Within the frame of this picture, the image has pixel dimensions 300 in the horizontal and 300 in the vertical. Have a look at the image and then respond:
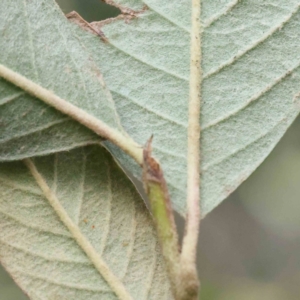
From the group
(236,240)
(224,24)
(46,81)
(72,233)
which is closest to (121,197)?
(72,233)

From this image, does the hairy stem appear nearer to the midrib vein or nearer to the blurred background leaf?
the midrib vein

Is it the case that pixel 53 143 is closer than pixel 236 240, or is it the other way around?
pixel 53 143

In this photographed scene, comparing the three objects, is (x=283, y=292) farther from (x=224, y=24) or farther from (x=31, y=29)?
(x=31, y=29)

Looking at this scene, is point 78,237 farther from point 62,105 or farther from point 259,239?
point 259,239

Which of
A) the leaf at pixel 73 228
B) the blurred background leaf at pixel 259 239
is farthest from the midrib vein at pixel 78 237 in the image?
the blurred background leaf at pixel 259 239

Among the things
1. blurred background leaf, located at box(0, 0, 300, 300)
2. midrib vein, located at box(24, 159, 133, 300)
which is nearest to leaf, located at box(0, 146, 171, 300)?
midrib vein, located at box(24, 159, 133, 300)

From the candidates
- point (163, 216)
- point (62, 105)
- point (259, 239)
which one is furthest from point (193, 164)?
point (259, 239)

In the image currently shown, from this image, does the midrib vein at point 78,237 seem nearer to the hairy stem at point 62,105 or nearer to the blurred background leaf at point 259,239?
the hairy stem at point 62,105
